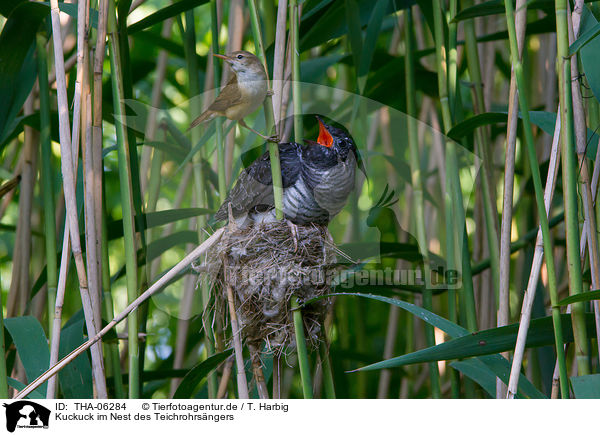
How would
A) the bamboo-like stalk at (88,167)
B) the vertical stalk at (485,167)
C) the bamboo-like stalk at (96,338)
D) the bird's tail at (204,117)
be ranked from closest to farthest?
1. the bamboo-like stalk at (96,338)
2. the bamboo-like stalk at (88,167)
3. the bird's tail at (204,117)
4. the vertical stalk at (485,167)

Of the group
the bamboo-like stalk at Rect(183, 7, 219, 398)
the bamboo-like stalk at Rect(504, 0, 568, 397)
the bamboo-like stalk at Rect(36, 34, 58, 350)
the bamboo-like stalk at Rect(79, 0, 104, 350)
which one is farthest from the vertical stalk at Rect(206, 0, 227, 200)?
the bamboo-like stalk at Rect(504, 0, 568, 397)

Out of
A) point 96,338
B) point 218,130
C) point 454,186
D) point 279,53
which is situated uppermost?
point 279,53

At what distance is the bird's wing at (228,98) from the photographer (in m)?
1.12

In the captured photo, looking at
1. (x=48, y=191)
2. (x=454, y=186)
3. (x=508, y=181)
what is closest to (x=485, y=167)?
(x=454, y=186)

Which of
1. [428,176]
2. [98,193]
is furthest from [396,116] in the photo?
[98,193]

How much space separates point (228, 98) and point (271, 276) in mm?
382

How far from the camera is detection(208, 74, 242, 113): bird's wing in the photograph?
1124 millimetres

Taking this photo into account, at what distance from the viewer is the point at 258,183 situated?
1313 mm

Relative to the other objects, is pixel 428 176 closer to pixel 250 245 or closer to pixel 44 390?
pixel 250 245

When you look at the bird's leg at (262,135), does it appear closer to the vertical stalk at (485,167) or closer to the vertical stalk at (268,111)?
the vertical stalk at (268,111)

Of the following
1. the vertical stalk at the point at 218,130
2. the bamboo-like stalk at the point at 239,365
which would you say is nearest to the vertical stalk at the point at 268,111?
the vertical stalk at the point at 218,130

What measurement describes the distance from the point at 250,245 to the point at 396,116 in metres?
0.63

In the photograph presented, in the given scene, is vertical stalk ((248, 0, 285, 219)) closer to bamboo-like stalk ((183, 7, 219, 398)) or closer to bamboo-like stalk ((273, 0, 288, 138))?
bamboo-like stalk ((273, 0, 288, 138))
